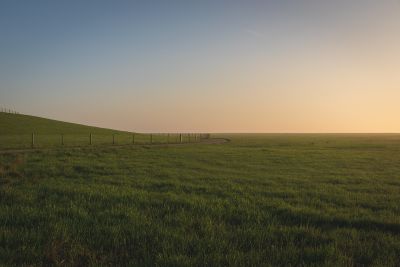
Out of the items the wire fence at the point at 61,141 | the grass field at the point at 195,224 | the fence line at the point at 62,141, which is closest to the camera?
the grass field at the point at 195,224

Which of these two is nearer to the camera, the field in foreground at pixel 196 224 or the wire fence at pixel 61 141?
the field in foreground at pixel 196 224

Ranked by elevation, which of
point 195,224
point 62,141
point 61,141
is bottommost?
point 195,224

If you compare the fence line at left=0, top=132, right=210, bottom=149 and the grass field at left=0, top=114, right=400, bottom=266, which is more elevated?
the fence line at left=0, top=132, right=210, bottom=149

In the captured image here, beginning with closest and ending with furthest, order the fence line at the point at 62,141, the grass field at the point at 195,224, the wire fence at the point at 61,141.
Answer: the grass field at the point at 195,224 → the wire fence at the point at 61,141 → the fence line at the point at 62,141

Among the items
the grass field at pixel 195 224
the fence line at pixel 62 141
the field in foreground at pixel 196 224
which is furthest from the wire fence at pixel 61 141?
the field in foreground at pixel 196 224

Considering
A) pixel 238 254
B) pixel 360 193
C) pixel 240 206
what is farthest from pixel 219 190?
Answer: pixel 238 254

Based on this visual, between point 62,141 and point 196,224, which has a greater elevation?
point 62,141

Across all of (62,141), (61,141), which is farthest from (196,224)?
(61,141)

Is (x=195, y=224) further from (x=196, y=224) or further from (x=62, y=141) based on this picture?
(x=62, y=141)

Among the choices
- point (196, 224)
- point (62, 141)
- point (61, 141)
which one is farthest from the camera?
point (61, 141)

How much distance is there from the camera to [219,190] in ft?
46.1

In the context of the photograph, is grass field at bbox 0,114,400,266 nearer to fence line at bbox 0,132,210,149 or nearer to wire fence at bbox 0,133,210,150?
wire fence at bbox 0,133,210,150

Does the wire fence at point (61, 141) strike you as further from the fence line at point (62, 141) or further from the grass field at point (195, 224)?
the grass field at point (195, 224)

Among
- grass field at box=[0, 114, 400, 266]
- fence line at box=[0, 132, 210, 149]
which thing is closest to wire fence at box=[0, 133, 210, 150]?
fence line at box=[0, 132, 210, 149]
